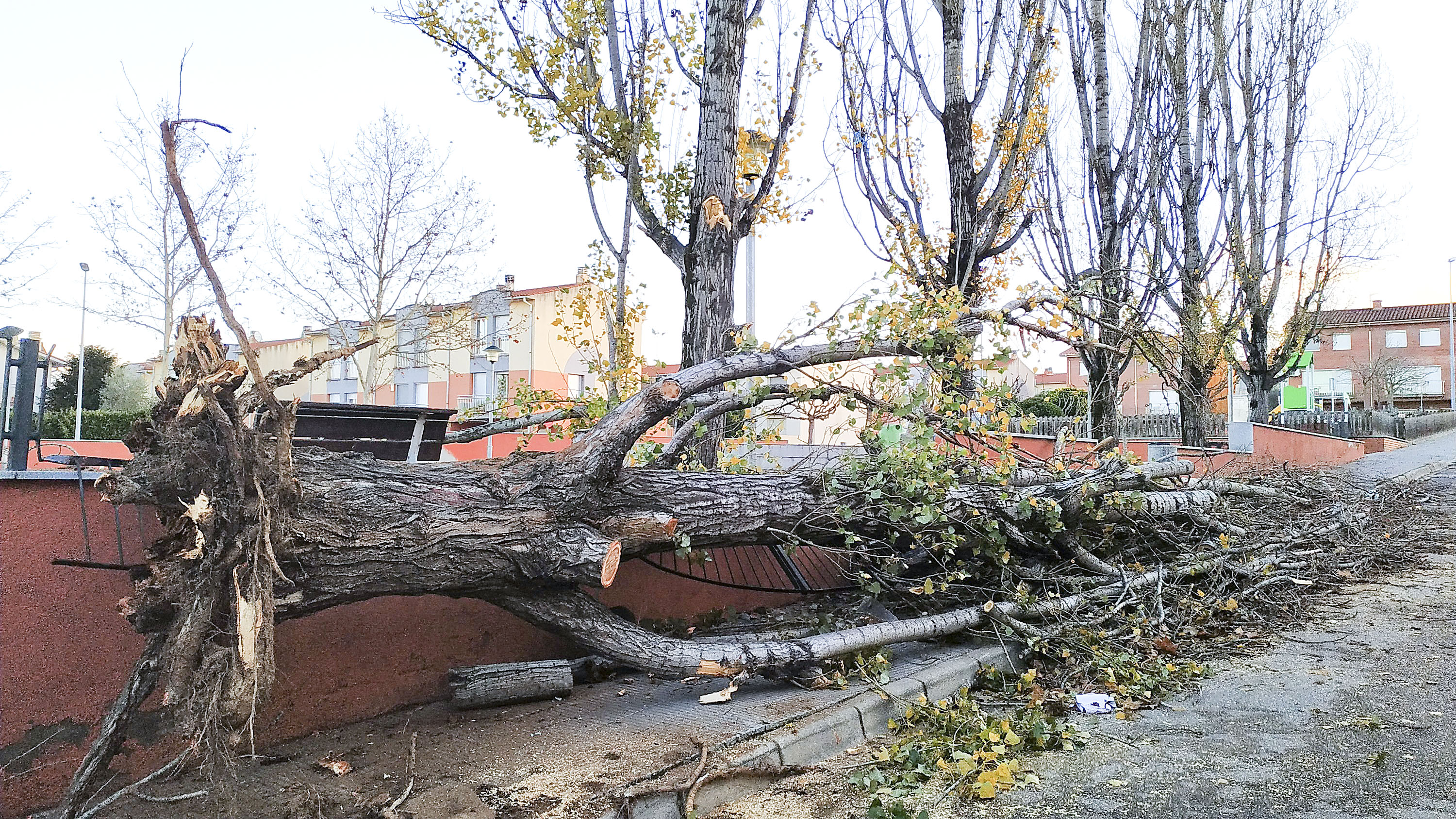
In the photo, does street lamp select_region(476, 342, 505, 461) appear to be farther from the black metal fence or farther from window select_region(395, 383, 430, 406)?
the black metal fence

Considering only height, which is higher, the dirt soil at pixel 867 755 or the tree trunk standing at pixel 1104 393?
Answer: the tree trunk standing at pixel 1104 393

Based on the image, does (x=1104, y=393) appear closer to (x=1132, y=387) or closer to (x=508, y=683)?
(x=508, y=683)

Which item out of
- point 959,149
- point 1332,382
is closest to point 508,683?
point 959,149

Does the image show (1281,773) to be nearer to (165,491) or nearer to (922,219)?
(165,491)

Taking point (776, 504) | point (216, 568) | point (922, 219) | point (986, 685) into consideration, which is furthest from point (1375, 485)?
point (216, 568)

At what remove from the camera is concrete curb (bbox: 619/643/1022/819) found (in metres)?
2.91

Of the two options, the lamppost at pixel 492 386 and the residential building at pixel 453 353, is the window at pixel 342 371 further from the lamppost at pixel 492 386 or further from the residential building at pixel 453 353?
the lamppost at pixel 492 386

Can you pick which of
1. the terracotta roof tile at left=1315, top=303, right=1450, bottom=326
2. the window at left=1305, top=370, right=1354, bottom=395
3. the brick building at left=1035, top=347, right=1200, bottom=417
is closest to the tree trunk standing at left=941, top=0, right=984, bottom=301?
the brick building at left=1035, top=347, right=1200, bottom=417

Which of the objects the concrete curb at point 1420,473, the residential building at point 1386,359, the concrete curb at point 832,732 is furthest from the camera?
the residential building at point 1386,359

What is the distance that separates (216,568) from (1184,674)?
179 inches

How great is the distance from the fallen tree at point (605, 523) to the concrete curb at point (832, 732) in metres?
0.24

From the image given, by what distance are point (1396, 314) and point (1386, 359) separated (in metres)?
7.99

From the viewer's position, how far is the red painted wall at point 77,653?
286 cm

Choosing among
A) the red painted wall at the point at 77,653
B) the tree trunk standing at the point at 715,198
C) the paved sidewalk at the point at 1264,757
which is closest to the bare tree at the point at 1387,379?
the paved sidewalk at the point at 1264,757
